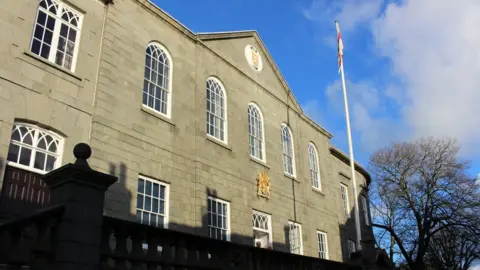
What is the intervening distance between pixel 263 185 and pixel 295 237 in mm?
3389

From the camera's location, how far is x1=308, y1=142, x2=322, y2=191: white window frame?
23.9 m

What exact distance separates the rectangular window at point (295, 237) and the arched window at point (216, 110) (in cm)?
553

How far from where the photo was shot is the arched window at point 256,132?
63.7 ft

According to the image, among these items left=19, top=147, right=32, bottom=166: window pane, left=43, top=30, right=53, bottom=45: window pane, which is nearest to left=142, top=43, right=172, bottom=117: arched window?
Result: left=43, top=30, right=53, bottom=45: window pane

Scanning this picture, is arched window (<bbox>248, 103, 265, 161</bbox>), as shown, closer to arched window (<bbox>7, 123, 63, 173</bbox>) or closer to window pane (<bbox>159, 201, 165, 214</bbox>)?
window pane (<bbox>159, 201, 165, 214</bbox>)

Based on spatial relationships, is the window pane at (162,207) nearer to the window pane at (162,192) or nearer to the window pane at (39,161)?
the window pane at (162,192)

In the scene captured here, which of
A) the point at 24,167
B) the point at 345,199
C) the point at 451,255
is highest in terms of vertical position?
the point at 345,199

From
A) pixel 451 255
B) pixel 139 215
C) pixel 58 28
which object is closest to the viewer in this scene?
pixel 58 28

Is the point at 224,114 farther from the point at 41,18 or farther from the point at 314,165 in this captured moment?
the point at 314,165

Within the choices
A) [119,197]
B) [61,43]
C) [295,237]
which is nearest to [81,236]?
[119,197]

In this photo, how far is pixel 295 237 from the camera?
20.3 metres

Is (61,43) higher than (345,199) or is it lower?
higher

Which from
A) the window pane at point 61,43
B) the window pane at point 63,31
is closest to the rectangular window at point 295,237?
the window pane at point 61,43

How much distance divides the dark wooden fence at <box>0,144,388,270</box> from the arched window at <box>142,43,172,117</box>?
302 inches
